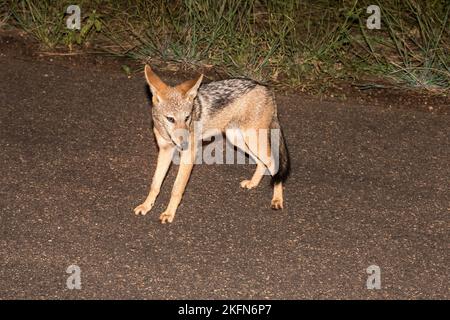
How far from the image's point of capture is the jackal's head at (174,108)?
549 cm

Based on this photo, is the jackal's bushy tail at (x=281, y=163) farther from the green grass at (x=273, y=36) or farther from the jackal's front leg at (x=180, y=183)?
A: the green grass at (x=273, y=36)

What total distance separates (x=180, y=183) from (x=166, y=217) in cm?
31

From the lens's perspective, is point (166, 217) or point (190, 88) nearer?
point (190, 88)

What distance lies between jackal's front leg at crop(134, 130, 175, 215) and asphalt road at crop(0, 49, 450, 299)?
0.32 feet

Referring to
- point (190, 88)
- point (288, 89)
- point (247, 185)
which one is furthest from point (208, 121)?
point (288, 89)

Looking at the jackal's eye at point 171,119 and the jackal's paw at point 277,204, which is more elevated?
the jackal's eye at point 171,119

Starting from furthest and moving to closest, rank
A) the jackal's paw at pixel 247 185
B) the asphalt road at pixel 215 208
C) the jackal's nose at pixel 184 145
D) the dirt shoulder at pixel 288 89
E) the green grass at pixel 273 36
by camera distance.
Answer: the green grass at pixel 273 36 < the dirt shoulder at pixel 288 89 < the jackal's paw at pixel 247 185 < the jackal's nose at pixel 184 145 < the asphalt road at pixel 215 208

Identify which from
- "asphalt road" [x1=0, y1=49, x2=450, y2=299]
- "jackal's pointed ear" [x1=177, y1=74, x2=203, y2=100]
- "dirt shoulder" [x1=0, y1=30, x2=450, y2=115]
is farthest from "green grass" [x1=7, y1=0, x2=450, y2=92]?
"jackal's pointed ear" [x1=177, y1=74, x2=203, y2=100]

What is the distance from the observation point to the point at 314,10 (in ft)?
29.5

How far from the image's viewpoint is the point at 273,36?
8.48m

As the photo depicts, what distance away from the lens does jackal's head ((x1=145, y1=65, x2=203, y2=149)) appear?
549 cm

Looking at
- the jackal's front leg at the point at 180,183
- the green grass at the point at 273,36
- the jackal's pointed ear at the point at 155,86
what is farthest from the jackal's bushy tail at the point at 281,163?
the green grass at the point at 273,36

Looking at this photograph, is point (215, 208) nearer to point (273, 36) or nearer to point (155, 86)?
point (155, 86)

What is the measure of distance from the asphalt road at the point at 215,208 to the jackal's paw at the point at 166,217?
0.18ft
